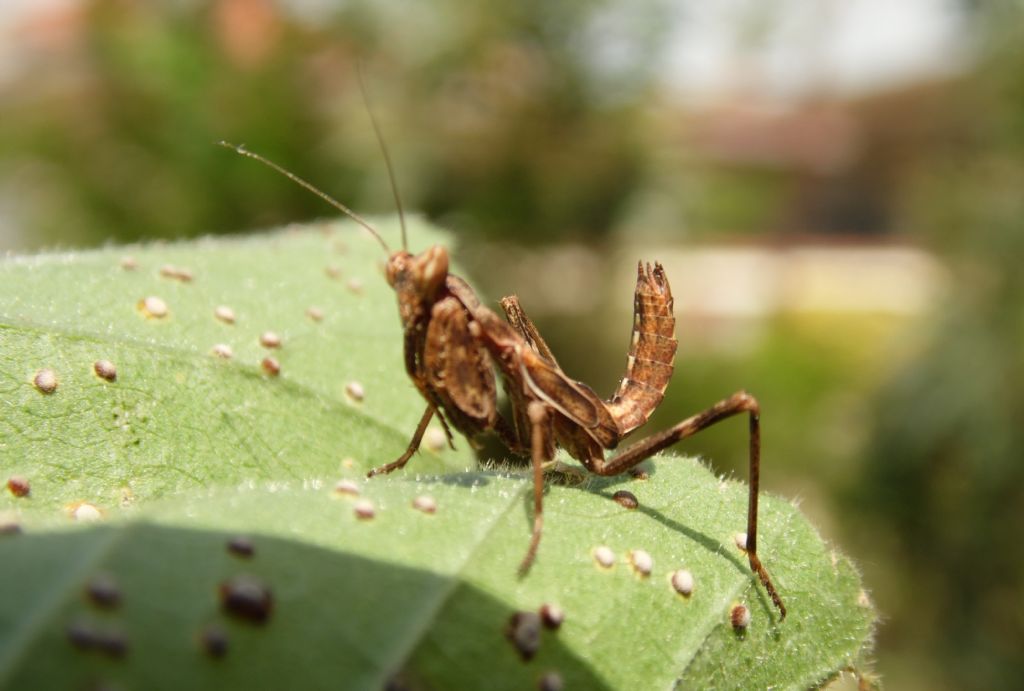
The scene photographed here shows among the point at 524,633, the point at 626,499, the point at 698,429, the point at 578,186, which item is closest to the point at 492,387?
the point at 626,499

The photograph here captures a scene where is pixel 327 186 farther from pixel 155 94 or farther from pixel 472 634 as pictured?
pixel 472 634

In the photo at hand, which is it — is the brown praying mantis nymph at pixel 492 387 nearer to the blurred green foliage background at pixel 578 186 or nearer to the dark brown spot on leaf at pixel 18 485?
the dark brown spot on leaf at pixel 18 485

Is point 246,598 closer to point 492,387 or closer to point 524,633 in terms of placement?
point 524,633

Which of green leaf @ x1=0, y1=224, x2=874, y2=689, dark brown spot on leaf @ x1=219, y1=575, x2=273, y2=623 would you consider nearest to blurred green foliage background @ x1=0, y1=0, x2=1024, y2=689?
green leaf @ x1=0, y1=224, x2=874, y2=689

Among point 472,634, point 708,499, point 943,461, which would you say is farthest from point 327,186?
point 472,634

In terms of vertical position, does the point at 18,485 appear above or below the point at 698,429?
below

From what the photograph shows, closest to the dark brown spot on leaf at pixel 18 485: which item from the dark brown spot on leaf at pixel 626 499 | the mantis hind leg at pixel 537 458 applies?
the mantis hind leg at pixel 537 458

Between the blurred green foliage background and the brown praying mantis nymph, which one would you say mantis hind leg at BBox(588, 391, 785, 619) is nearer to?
the brown praying mantis nymph
